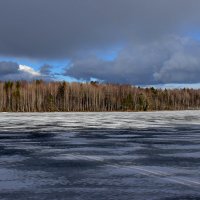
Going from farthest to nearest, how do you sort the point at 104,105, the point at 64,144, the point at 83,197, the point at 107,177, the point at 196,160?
1. the point at 104,105
2. the point at 64,144
3. the point at 196,160
4. the point at 107,177
5. the point at 83,197

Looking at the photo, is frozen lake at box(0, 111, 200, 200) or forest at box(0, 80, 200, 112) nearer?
frozen lake at box(0, 111, 200, 200)

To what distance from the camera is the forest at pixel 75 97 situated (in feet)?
207

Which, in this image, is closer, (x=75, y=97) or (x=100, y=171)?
(x=100, y=171)

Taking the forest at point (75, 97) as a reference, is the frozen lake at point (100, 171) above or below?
below

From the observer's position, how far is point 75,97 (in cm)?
6750

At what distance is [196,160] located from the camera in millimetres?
9852

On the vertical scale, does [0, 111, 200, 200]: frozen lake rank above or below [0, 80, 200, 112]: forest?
below

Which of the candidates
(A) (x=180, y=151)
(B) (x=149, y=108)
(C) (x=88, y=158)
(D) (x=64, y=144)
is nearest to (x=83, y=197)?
(C) (x=88, y=158)

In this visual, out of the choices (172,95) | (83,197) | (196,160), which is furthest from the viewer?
(172,95)

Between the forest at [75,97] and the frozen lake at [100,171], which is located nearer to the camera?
the frozen lake at [100,171]

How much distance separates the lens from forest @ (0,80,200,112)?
63.2 m

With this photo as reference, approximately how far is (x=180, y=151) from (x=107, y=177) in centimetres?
445

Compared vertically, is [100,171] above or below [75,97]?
below

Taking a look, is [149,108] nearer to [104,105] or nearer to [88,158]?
[104,105]
